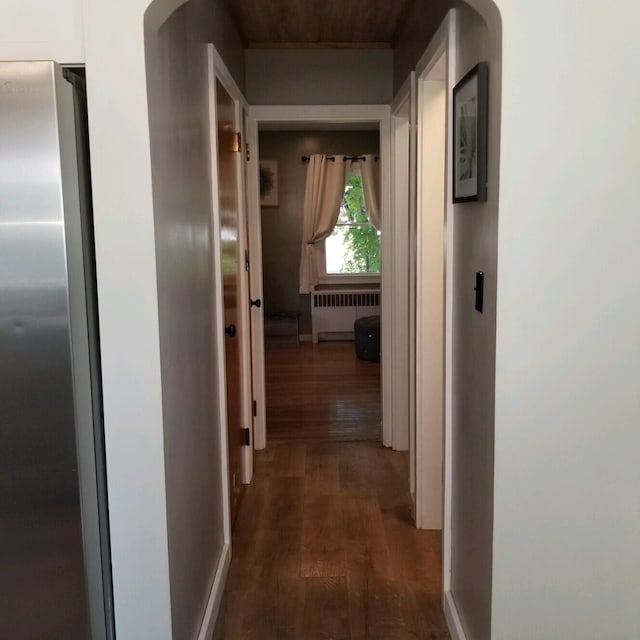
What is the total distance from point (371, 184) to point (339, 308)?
4.67ft

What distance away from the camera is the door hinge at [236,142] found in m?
3.12

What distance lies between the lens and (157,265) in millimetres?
1595

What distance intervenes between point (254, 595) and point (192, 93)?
1823 mm

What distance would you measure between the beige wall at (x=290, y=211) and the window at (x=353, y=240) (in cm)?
35

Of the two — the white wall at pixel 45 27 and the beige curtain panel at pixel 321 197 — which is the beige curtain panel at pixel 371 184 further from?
the white wall at pixel 45 27

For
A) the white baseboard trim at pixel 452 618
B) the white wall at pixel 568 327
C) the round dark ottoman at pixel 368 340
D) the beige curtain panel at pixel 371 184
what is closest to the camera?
the white wall at pixel 568 327

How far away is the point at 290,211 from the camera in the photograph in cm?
749

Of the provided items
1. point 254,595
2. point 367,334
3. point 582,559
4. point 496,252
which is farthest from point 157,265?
point 367,334

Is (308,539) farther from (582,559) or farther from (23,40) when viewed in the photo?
(23,40)

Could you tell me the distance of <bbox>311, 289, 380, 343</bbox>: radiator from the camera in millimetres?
7496

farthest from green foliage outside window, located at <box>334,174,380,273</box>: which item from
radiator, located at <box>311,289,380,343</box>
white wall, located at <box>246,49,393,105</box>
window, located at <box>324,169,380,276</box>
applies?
white wall, located at <box>246,49,393,105</box>

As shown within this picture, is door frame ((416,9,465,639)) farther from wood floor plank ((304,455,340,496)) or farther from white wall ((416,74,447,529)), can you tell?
wood floor plank ((304,455,340,496))

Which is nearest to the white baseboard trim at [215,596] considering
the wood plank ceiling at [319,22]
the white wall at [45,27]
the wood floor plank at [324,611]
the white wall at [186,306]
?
the white wall at [186,306]

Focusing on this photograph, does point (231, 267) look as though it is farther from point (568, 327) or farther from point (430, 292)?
point (568, 327)
